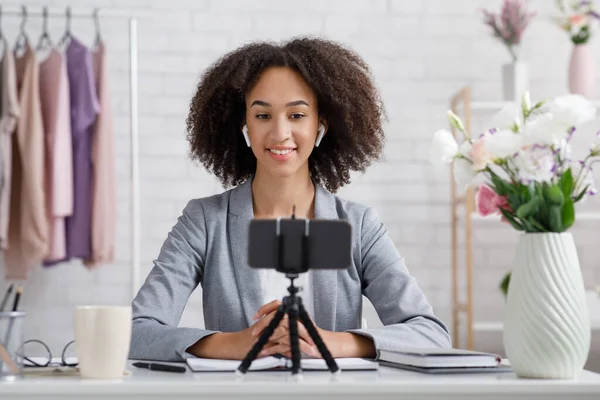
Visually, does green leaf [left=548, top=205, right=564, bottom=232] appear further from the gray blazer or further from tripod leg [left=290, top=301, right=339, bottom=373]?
the gray blazer

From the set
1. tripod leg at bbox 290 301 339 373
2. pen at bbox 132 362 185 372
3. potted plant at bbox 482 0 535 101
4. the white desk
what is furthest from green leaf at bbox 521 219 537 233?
potted plant at bbox 482 0 535 101

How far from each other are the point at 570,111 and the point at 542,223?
0.16 m

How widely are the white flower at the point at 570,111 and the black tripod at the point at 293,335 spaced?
0.41 m

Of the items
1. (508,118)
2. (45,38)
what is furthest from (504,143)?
(45,38)

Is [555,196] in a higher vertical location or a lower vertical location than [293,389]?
higher

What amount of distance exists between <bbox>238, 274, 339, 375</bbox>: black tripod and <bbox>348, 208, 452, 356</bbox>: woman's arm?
1.12 feet

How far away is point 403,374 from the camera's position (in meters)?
1.26

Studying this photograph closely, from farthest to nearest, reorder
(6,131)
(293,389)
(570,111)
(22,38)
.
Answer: (22,38), (6,131), (570,111), (293,389)

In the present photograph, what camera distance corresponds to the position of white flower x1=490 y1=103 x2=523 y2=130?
1256mm

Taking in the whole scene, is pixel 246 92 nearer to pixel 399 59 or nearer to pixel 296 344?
pixel 296 344

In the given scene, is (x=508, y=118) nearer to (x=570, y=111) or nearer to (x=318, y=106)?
(x=570, y=111)

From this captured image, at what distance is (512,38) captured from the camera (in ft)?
11.6

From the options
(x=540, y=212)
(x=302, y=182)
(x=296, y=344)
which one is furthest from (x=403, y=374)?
(x=302, y=182)

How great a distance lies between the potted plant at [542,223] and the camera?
120cm
